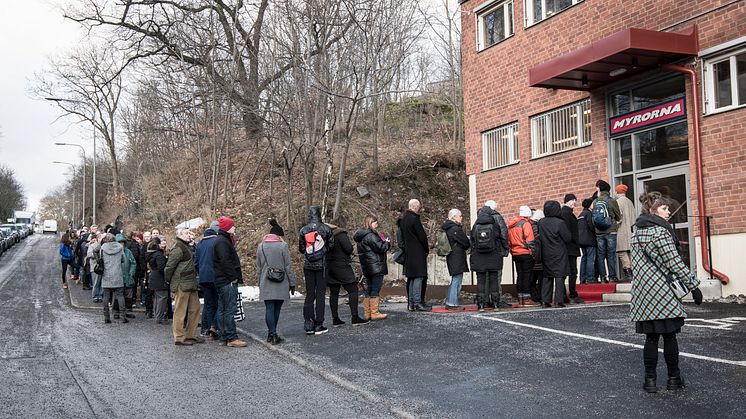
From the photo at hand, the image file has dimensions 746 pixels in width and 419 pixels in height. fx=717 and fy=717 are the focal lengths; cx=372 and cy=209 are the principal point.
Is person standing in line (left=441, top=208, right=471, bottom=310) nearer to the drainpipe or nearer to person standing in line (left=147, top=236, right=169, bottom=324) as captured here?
the drainpipe

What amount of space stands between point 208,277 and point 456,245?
13.6 ft

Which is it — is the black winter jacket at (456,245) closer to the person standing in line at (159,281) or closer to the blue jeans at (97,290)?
the person standing in line at (159,281)

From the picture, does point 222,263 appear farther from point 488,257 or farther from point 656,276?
point 656,276

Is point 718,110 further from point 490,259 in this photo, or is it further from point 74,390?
point 74,390

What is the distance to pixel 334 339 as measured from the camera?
10.3m

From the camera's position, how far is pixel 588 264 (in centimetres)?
1388

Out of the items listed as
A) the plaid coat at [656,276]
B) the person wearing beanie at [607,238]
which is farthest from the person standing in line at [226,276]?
the person wearing beanie at [607,238]

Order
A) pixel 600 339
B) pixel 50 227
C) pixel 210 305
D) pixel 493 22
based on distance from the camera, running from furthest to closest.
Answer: pixel 50 227 < pixel 493 22 < pixel 210 305 < pixel 600 339

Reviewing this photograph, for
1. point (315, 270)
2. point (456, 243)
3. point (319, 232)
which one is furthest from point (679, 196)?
point (315, 270)

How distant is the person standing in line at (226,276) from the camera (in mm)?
10172

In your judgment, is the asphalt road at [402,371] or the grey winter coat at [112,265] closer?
the asphalt road at [402,371]

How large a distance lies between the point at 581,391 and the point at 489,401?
85 cm

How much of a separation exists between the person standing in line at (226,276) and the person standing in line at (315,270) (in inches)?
42.6

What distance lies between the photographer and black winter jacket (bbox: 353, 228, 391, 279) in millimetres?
11562
